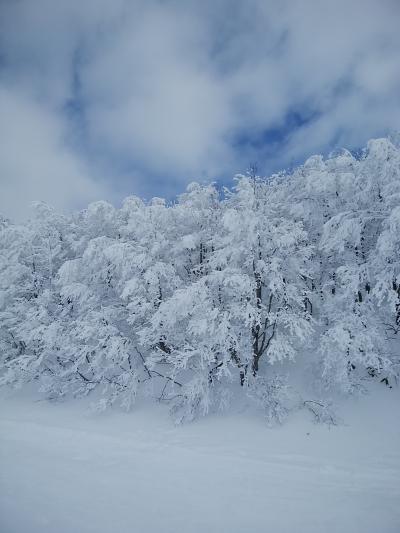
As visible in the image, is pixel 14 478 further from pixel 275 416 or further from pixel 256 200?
pixel 256 200

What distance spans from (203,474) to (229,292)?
5.59 metres

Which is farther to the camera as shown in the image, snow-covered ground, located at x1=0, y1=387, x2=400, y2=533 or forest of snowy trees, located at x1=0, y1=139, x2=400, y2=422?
forest of snowy trees, located at x1=0, y1=139, x2=400, y2=422

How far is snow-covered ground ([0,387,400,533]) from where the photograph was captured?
5535mm

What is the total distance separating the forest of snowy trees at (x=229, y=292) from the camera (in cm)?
1062

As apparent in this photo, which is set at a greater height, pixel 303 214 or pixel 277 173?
pixel 277 173

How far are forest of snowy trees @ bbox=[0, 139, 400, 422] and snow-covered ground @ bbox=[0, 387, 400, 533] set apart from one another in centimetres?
93

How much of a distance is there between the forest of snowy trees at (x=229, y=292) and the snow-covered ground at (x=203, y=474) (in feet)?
3.04

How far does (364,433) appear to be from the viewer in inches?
361

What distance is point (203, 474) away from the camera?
293 inches


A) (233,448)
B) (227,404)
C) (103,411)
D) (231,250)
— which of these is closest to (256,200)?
(231,250)

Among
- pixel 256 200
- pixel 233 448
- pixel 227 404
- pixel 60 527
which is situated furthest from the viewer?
pixel 256 200

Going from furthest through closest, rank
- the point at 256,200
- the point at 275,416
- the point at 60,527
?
the point at 256,200 < the point at 275,416 < the point at 60,527

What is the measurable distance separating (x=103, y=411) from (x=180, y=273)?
647 cm

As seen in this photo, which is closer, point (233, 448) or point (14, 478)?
point (14, 478)
